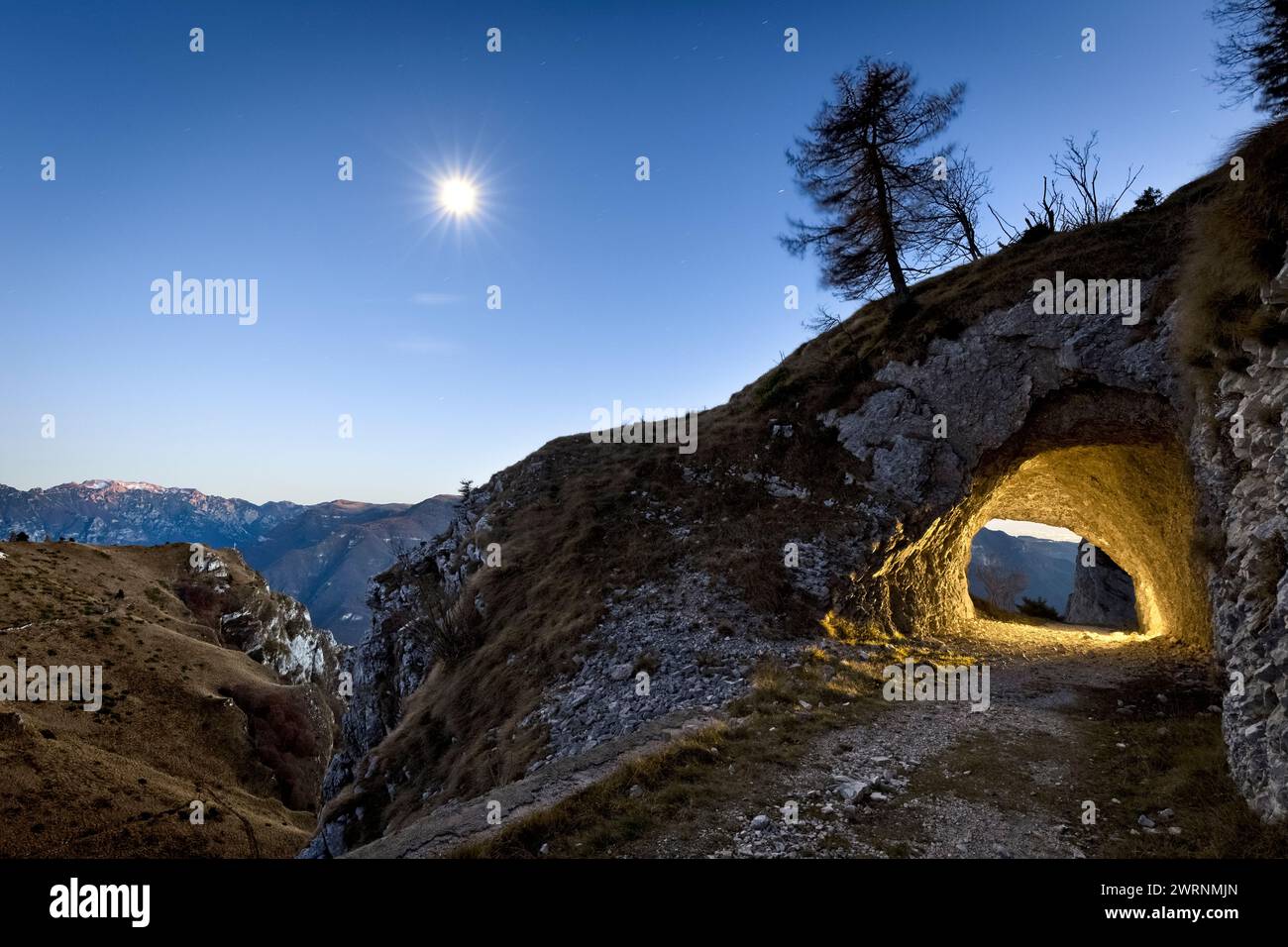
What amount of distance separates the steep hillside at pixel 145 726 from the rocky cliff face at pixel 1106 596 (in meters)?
70.6

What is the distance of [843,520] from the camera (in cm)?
2309

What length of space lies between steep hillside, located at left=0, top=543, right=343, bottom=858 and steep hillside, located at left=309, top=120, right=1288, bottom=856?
23.8m

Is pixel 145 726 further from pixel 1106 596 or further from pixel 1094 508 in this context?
pixel 1106 596

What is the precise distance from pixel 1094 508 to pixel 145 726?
269 ft

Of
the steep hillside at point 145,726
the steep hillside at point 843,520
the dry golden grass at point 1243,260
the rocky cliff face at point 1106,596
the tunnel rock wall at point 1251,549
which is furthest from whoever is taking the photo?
the rocky cliff face at point 1106,596

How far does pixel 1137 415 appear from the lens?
64.0ft

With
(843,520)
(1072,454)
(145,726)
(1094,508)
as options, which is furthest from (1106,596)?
(145,726)

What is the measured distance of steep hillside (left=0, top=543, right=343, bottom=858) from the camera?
3697 centimetres

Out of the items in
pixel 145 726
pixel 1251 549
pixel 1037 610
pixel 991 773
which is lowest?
pixel 145 726

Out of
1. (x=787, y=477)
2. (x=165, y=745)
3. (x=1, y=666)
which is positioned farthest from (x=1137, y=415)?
(x=1, y=666)

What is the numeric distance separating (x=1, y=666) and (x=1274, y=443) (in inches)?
3368

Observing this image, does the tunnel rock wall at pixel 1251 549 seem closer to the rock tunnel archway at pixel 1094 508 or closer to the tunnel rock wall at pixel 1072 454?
the tunnel rock wall at pixel 1072 454

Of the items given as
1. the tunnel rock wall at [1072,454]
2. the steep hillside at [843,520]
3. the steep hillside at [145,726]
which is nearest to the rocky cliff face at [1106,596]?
the steep hillside at [843,520]

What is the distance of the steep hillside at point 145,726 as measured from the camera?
3697cm
